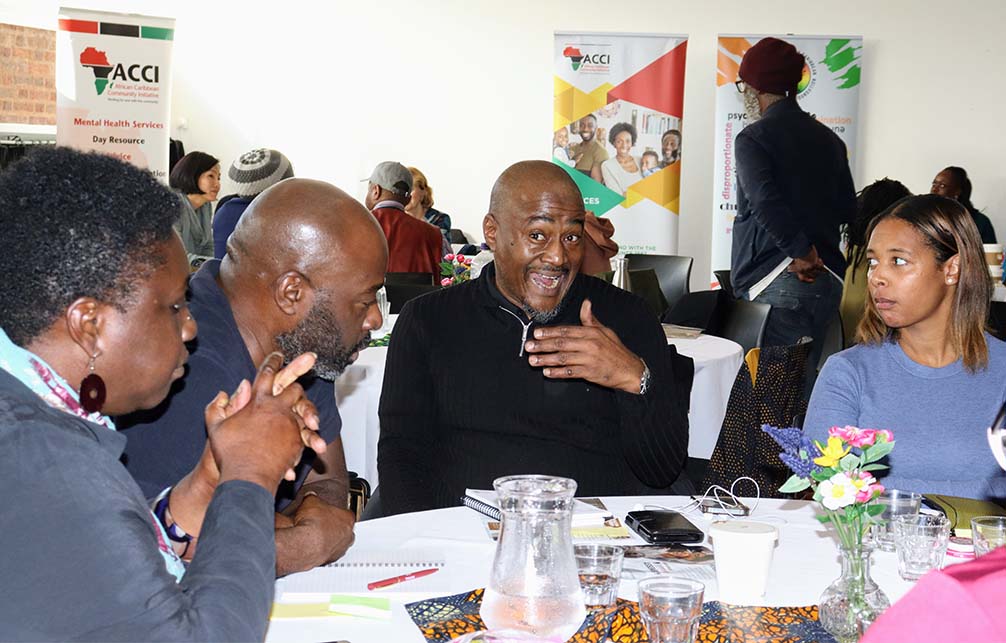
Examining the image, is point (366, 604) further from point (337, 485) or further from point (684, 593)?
point (337, 485)

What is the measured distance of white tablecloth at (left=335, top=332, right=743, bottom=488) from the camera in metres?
3.83

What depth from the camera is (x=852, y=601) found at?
147cm

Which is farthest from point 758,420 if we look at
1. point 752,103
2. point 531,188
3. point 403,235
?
point 403,235

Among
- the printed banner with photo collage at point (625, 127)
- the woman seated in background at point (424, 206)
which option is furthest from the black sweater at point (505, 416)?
the printed banner with photo collage at point (625, 127)

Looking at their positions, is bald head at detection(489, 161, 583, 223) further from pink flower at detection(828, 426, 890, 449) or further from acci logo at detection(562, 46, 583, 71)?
acci logo at detection(562, 46, 583, 71)

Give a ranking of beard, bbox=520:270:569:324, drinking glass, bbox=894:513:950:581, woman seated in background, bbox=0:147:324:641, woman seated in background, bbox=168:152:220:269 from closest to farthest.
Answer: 1. woman seated in background, bbox=0:147:324:641
2. drinking glass, bbox=894:513:950:581
3. beard, bbox=520:270:569:324
4. woman seated in background, bbox=168:152:220:269

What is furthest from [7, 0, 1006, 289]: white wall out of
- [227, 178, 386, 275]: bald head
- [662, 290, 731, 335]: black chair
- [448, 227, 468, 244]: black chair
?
[227, 178, 386, 275]: bald head

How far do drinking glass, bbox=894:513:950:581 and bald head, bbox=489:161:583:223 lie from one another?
1316mm

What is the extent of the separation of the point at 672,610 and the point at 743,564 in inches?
10.0

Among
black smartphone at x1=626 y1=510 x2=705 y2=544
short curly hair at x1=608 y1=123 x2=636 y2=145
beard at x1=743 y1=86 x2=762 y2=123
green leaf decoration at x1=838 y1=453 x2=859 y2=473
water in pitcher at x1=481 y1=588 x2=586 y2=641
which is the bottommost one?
black smartphone at x1=626 y1=510 x2=705 y2=544

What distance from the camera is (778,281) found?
4.91 m

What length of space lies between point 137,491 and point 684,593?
71 centimetres

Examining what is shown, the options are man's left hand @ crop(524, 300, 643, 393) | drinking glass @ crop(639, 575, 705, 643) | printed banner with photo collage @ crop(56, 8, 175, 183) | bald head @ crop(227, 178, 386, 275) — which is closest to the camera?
drinking glass @ crop(639, 575, 705, 643)

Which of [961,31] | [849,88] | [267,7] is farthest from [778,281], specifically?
[267,7]
